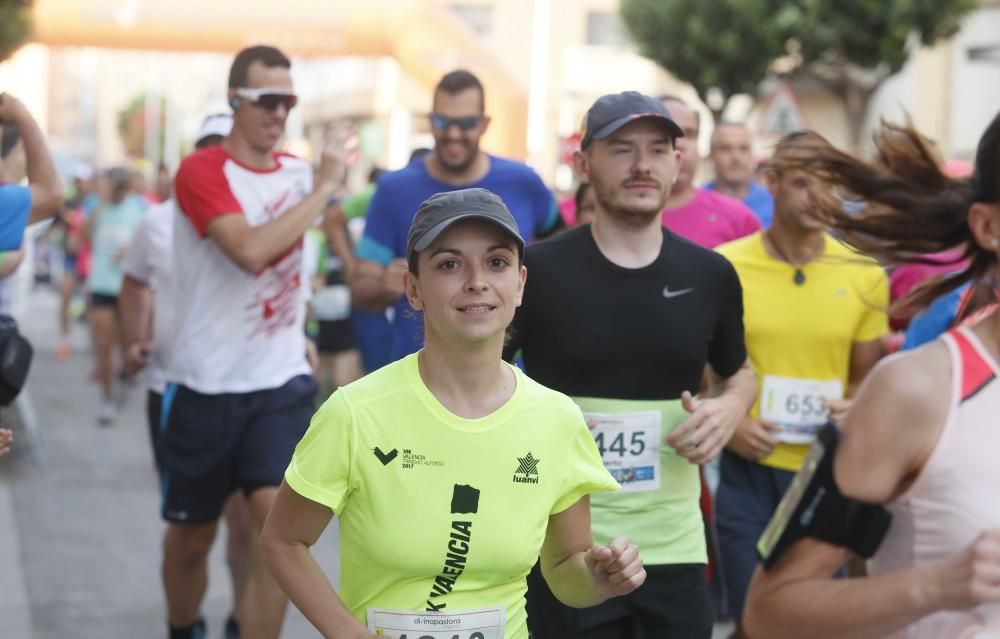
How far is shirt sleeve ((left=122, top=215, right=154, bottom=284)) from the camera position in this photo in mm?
7129

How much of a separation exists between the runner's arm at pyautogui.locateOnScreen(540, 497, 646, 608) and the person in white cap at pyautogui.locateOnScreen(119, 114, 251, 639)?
279cm

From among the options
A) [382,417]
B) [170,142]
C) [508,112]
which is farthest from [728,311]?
[170,142]

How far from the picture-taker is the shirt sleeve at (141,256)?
23.4 ft

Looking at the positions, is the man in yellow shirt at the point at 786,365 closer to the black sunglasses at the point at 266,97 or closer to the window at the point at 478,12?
the black sunglasses at the point at 266,97

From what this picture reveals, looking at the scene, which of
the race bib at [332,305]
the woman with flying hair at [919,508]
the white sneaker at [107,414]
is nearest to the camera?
the woman with flying hair at [919,508]

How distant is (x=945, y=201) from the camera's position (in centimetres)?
283

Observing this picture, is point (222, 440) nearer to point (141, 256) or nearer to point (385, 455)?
point (141, 256)

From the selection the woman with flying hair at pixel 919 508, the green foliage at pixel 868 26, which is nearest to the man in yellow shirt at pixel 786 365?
the woman with flying hair at pixel 919 508

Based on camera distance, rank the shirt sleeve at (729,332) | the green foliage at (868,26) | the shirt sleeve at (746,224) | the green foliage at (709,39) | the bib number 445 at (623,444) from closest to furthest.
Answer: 1. the bib number 445 at (623,444)
2. the shirt sleeve at (729,332)
3. the shirt sleeve at (746,224)
4. the green foliage at (868,26)
5. the green foliage at (709,39)

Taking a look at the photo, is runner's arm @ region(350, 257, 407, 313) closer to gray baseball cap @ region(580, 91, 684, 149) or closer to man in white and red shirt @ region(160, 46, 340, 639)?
man in white and red shirt @ region(160, 46, 340, 639)

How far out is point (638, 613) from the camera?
4129 millimetres

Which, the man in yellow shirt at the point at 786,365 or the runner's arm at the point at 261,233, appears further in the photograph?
the man in yellow shirt at the point at 786,365

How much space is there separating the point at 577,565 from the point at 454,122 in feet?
9.54

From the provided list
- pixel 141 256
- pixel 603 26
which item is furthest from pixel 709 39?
pixel 141 256
